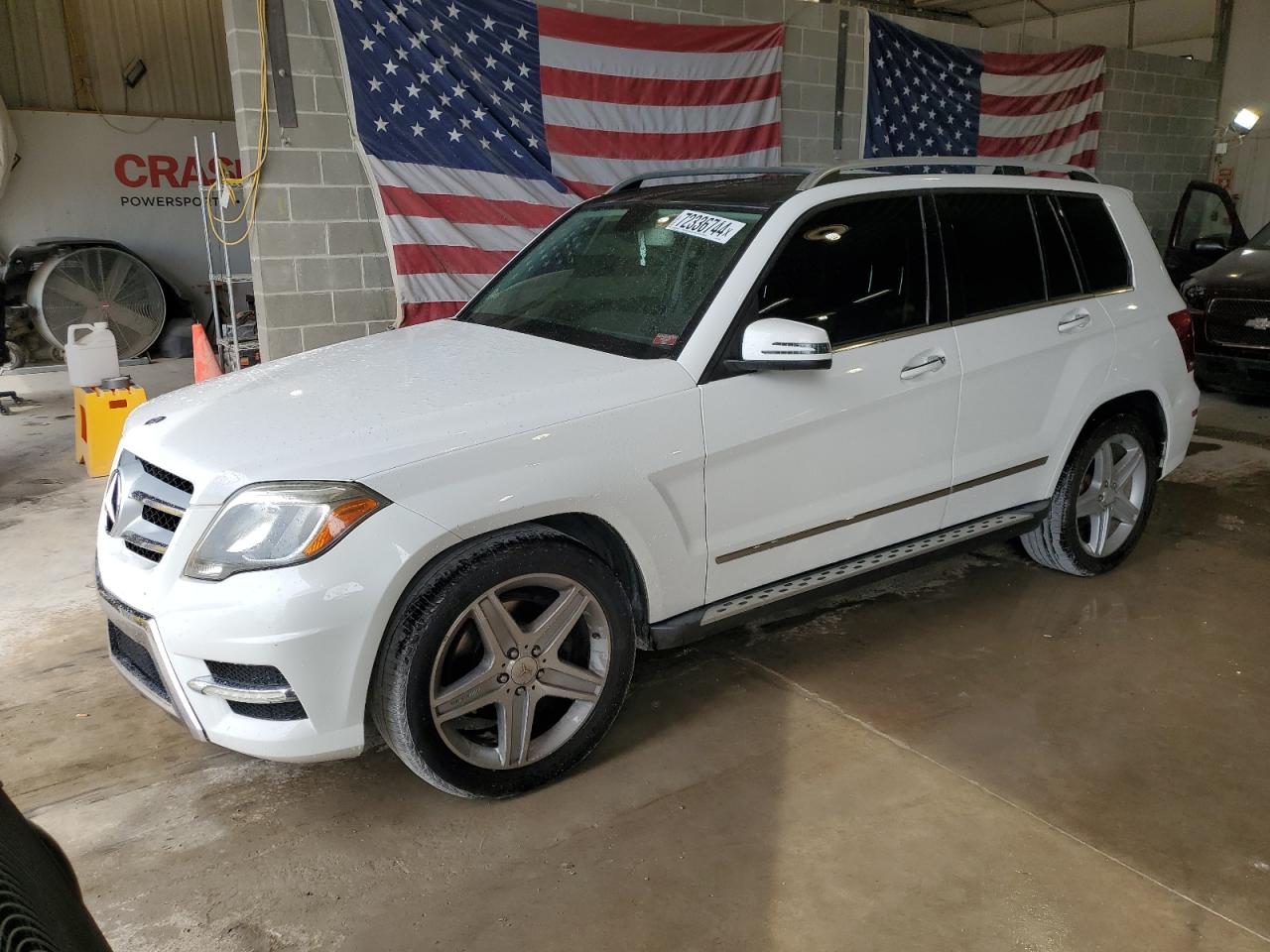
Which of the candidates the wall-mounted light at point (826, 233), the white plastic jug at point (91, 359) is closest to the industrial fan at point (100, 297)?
the white plastic jug at point (91, 359)

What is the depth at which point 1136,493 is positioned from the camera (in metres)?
4.38

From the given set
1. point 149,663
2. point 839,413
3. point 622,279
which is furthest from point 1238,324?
point 149,663

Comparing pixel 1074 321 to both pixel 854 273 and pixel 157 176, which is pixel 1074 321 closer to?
pixel 854 273

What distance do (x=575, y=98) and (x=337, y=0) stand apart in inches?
67.5

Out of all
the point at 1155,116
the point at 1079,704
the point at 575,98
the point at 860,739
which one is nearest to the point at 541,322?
the point at 860,739

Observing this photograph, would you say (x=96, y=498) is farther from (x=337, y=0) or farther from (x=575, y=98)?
(x=575, y=98)

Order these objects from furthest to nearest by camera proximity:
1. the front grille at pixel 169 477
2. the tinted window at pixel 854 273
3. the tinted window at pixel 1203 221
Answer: the tinted window at pixel 1203 221
the tinted window at pixel 854 273
the front grille at pixel 169 477

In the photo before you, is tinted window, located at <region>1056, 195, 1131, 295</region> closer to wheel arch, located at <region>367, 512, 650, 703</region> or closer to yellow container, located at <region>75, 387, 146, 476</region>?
wheel arch, located at <region>367, 512, 650, 703</region>

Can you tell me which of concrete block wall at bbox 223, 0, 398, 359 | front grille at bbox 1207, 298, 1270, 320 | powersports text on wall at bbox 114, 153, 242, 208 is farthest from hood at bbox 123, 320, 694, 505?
powersports text on wall at bbox 114, 153, 242, 208

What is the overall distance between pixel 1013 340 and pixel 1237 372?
16.7 ft

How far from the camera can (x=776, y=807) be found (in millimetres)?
2756

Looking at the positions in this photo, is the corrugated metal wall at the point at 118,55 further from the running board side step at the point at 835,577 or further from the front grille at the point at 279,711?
the running board side step at the point at 835,577

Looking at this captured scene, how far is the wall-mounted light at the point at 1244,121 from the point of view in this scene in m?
11.8

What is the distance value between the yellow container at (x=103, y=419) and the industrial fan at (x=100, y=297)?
4536mm
